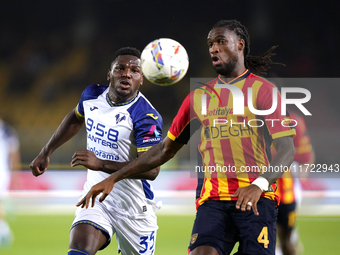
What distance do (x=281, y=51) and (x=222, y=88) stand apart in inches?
429

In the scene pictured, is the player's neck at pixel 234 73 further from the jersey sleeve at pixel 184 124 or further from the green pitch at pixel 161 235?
the green pitch at pixel 161 235

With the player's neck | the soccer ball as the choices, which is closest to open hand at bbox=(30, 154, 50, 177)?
the soccer ball

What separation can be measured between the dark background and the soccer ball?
890 centimetres

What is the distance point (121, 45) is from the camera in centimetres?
1395

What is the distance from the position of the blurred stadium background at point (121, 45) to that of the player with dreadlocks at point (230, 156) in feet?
26.4

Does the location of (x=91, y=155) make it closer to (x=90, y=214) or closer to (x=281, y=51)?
(x=90, y=214)

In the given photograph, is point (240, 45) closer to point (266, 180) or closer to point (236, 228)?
point (266, 180)

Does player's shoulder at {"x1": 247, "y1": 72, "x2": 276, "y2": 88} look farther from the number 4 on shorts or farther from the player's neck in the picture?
the number 4 on shorts

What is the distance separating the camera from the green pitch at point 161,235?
6273mm

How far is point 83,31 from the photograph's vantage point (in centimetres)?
1425

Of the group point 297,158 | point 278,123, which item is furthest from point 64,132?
point 297,158

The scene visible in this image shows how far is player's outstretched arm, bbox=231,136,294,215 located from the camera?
2.52 m

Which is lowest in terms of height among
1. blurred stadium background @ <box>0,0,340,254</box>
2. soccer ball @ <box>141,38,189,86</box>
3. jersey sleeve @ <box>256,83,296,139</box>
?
jersey sleeve @ <box>256,83,296,139</box>

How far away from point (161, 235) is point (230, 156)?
183 inches
